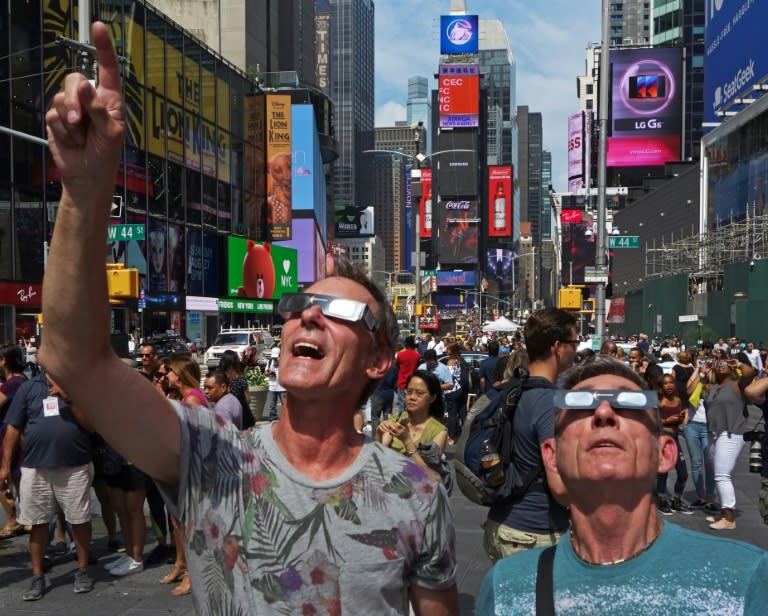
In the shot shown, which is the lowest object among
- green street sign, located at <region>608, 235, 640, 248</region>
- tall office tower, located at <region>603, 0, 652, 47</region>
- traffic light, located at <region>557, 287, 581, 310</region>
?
traffic light, located at <region>557, 287, 581, 310</region>

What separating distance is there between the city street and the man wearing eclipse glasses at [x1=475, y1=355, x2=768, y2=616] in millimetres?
4826

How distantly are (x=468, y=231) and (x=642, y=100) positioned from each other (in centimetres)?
8538

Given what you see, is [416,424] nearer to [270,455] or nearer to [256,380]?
[270,455]

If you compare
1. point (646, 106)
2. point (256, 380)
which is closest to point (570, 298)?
point (256, 380)

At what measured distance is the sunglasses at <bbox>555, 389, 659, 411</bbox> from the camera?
2.20 m

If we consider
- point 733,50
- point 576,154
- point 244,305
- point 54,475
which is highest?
point 576,154

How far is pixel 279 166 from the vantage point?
74.0 meters

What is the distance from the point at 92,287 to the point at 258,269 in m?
66.1

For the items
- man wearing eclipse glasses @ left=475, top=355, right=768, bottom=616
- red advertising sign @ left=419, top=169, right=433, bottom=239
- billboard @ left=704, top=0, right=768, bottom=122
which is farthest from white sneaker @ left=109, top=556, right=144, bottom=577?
red advertising sign @ left=419, top=169, right=433, bottom=239

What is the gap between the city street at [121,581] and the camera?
6892mm

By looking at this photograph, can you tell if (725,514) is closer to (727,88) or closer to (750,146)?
(750,146)

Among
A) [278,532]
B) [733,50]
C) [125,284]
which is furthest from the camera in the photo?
[733,50]

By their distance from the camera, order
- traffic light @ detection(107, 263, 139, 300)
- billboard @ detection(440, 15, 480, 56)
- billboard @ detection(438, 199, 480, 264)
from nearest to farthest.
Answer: traffic light @ detection(107, 263, 139, 300)
billboard @ detection(440, 15, 480, 56)
billboard @ detection(438, 199, 480, 264)

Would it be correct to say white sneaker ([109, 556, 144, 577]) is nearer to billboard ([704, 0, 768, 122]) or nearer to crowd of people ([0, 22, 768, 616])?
crowd of people ([0, 22, 768, 616])
